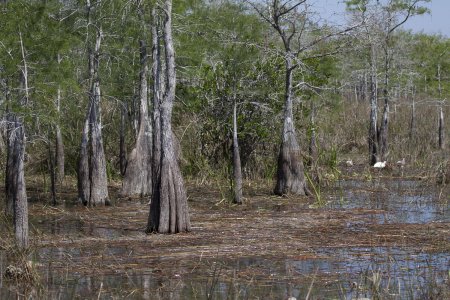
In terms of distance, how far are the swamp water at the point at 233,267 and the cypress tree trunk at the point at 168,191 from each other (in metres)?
0.53

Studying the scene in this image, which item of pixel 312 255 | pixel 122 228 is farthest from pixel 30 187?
pixel 312 255

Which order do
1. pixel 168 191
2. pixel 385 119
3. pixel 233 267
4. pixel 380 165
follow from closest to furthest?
pixel 233 267 → pixel 168 191 → pixel 380 165 → pixel 385 119

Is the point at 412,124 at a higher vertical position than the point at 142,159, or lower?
higher

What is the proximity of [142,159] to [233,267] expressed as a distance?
1083 centimetres

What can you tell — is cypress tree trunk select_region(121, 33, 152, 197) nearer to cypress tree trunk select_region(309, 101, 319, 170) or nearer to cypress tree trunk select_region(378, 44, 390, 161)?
cypress tree trunk select_region(309, 101, 319, 170)

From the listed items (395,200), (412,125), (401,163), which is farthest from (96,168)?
(412,125)

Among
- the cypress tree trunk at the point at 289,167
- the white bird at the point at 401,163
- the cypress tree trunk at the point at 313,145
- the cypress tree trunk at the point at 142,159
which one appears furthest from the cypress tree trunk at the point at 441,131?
the cypress tree trunk at the point at 142,159

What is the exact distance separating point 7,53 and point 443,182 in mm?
13724

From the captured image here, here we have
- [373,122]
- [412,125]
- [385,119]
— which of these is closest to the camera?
[385,119]

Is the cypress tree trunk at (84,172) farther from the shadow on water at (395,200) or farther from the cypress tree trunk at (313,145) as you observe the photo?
the cypress tree trunk at (313,145)

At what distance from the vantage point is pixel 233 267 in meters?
13.2

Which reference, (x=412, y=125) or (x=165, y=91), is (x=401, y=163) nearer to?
(x=412, y=125)

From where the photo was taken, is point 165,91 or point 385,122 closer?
point 165,91

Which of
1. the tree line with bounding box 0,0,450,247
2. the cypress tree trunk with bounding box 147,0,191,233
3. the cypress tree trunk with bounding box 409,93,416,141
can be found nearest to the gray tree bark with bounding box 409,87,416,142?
the cypress tree trunk with bounding box 409,93,416,141
